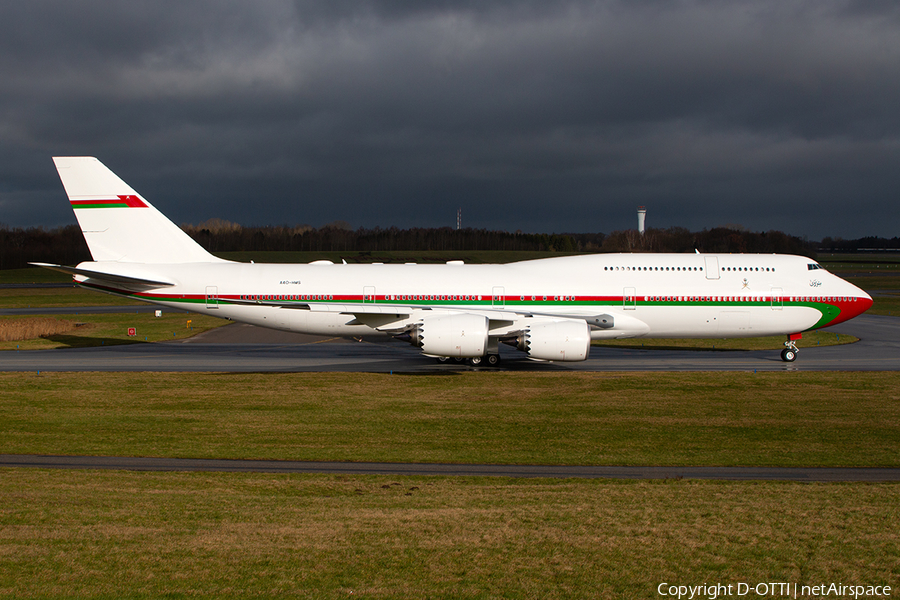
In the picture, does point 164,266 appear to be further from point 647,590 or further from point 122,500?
point 647,590

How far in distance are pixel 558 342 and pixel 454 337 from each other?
4251mm

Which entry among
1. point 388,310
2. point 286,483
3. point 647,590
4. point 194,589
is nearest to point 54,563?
point 194,589

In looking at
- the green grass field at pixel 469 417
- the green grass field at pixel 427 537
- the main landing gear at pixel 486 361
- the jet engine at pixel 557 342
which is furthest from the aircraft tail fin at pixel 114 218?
the green grass field at pixel 427 537

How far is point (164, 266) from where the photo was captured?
30.0 metres

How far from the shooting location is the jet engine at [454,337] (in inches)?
1042

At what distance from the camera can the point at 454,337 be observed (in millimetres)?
26469

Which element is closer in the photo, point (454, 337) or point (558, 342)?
point (558, 342)

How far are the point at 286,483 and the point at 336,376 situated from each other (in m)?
13.7

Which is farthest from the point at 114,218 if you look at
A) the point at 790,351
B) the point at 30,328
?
the point at 790,351

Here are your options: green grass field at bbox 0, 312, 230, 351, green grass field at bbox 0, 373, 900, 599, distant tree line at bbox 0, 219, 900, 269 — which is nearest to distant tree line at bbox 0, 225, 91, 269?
distant tree line at bbox 0, 219, 900, 269

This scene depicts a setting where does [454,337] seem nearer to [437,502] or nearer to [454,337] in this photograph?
[454,337]

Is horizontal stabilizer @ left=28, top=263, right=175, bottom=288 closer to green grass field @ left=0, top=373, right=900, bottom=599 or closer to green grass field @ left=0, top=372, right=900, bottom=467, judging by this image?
green grass field @ left=0, top=372, right=900, bottom=467

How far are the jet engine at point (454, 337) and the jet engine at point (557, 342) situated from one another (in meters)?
1.86

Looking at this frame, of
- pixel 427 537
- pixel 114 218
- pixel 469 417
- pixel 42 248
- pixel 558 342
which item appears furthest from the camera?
pixel 42 248
